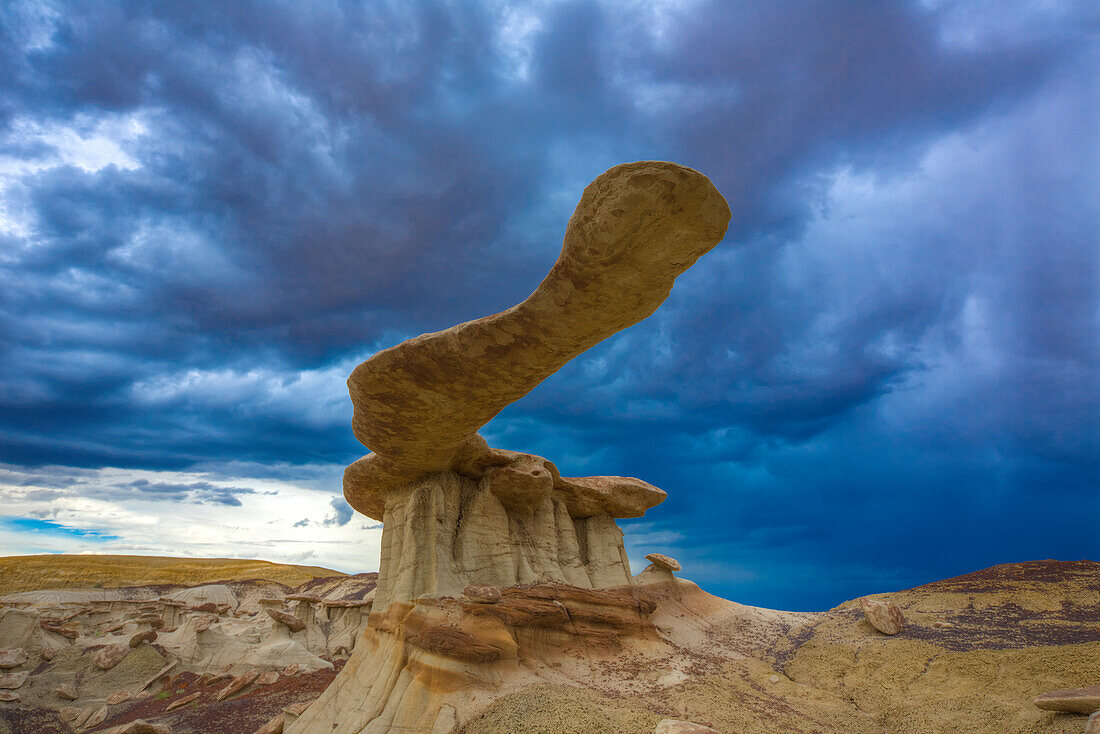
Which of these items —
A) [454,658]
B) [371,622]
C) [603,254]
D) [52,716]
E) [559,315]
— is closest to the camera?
[603,254]

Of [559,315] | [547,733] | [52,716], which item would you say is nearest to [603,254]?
[559,315]

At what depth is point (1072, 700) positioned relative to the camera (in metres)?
5.50

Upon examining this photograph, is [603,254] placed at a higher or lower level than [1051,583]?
higher

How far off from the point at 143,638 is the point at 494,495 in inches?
671

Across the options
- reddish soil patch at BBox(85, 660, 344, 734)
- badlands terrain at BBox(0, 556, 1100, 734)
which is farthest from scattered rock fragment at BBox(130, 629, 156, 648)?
reddish soil patch at BBox(85, 660, 344, 734)

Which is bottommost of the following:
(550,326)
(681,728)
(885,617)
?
(681,728)

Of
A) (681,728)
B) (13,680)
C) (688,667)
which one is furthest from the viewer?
(13,680)

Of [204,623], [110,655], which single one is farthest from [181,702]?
[204,623]

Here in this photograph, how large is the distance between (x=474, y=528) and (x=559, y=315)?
6.48m

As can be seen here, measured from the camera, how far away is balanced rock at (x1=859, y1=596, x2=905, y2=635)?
35.0 ft

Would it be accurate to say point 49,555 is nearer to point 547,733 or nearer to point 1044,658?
point 547,733

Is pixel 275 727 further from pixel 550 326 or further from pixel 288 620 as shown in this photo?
pixel 288 620

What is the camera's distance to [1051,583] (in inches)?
428

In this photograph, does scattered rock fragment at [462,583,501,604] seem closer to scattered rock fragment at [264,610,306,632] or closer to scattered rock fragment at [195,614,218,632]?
scattered rock fragment at [264,610,306,632]
